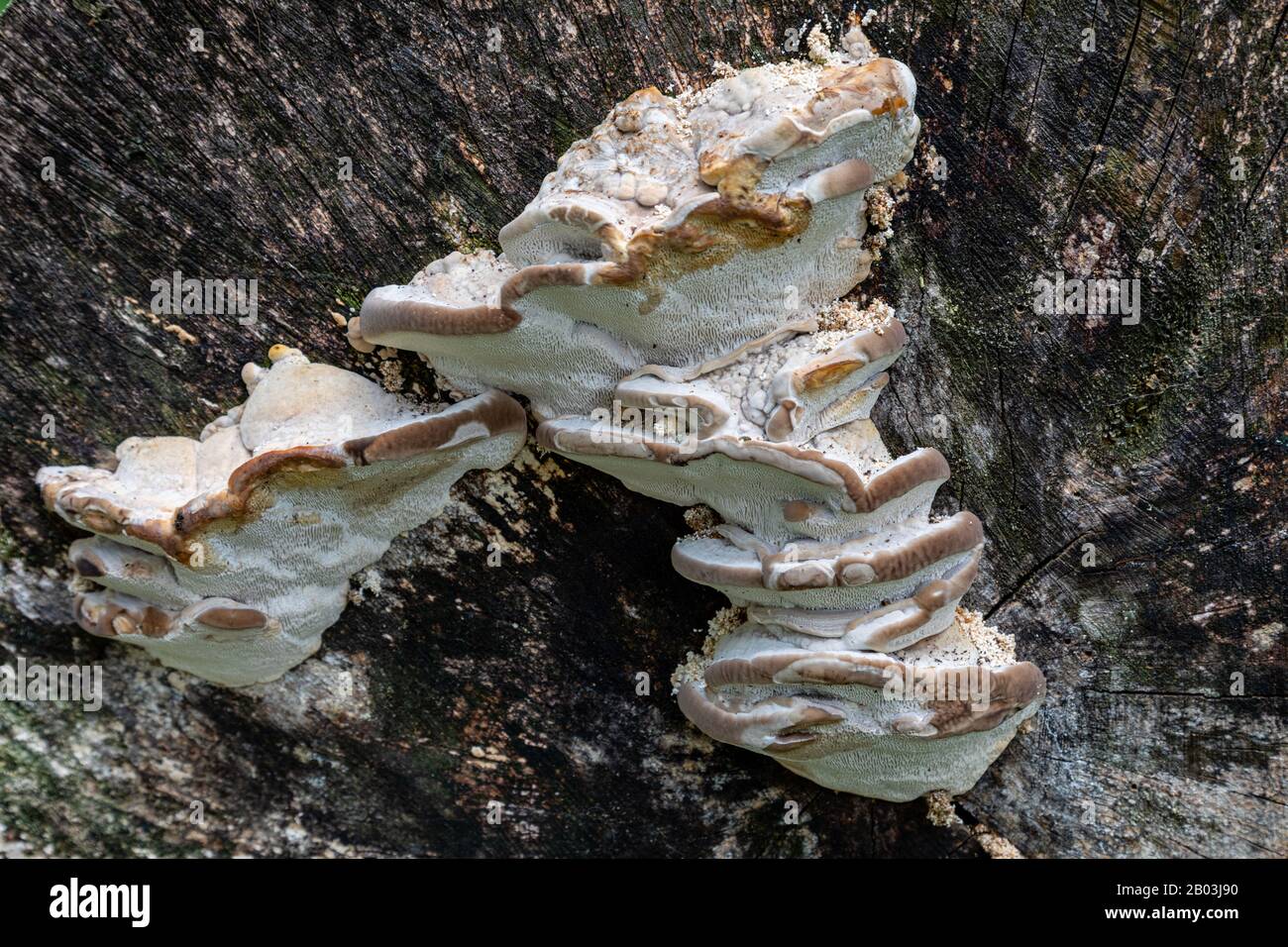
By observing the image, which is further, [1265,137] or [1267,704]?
[1267,704]

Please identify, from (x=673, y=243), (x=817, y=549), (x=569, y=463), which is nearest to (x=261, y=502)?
(x=569, y=463)

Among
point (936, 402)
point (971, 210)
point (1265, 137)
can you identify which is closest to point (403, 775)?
point (936, 402)

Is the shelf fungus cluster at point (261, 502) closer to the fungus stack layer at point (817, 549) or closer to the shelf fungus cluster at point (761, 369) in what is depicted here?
the shelf fungus cluster at point (761, 369)

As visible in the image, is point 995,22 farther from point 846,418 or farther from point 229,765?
point 229,765

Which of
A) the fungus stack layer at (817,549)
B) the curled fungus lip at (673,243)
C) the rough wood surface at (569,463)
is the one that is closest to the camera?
the curled fungus lip at (673,243)

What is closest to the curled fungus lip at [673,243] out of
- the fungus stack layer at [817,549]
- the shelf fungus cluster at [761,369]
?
the shelf fungus cluster at [761,369]
